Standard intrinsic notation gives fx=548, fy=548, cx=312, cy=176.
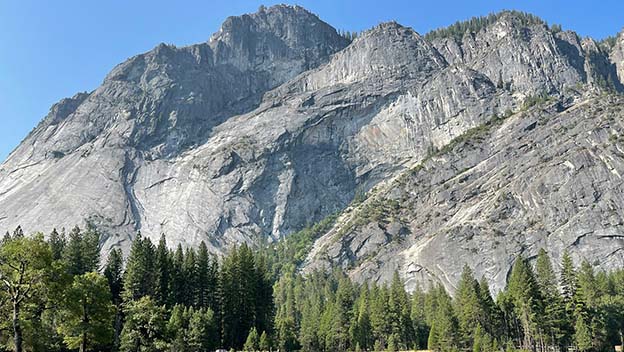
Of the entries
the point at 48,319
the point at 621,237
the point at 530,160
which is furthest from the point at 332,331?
the point at 530,160

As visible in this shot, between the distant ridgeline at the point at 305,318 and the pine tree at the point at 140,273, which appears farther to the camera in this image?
the pine tree at the point at 140,273

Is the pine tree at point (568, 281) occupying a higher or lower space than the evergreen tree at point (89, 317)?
higher

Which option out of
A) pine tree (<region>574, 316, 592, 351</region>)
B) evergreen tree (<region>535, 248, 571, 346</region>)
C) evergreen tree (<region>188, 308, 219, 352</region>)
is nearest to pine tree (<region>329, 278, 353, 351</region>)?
evergreen tree (<region>188, 308, 219, 352</region>)

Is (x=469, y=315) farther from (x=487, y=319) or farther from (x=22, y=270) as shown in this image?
(x=22, y=270)

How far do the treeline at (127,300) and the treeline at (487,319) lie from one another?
12.1 m

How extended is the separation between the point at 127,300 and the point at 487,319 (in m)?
54.0

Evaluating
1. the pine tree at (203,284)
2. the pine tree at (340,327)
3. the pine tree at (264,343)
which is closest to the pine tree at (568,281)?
the pine tree at (340,327)

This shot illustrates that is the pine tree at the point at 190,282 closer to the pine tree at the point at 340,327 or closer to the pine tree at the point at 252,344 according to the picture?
the pine tree at the point at 252,344

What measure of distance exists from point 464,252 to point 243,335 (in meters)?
99.9

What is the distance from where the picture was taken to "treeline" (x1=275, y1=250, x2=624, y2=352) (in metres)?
79.8

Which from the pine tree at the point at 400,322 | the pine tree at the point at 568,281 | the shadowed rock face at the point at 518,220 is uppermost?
the shadowed rock face at the point at 518,220

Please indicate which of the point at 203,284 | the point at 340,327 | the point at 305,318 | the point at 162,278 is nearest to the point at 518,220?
the point at 305,318

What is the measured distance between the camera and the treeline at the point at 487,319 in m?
79.8

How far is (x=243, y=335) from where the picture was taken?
8500 centimetres
